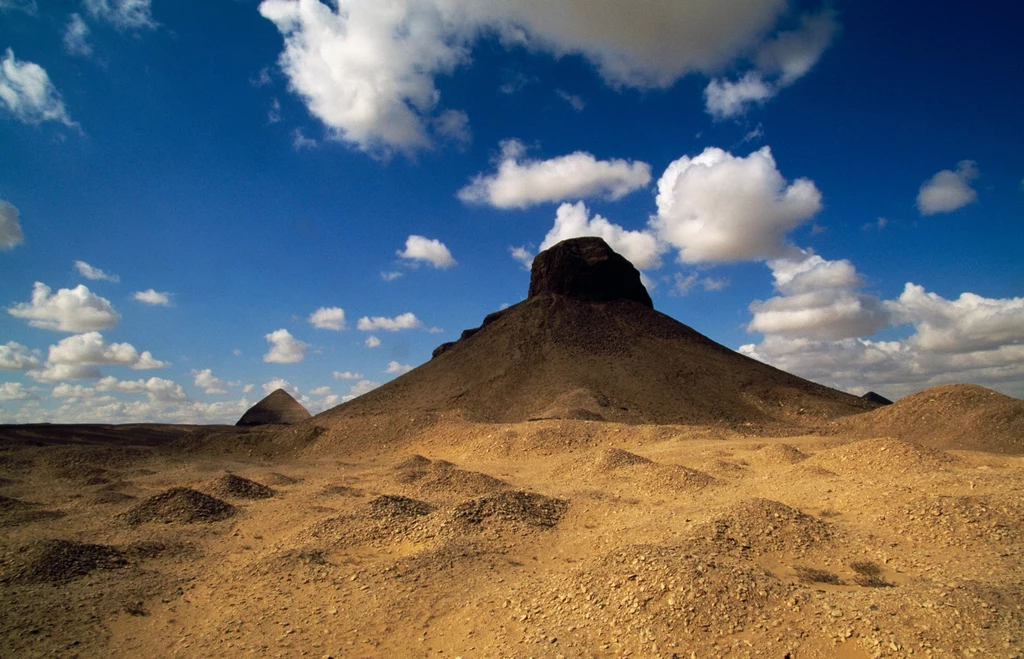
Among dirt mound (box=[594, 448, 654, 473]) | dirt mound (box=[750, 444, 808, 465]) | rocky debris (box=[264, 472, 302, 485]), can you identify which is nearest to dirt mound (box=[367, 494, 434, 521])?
dirt mound (box=[594, 448, 654, 473])

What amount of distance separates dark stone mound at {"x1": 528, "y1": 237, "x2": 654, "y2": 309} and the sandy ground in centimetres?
4056

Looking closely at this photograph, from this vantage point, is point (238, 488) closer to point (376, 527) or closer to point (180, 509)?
point (180, 509)

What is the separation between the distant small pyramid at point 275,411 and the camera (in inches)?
2741

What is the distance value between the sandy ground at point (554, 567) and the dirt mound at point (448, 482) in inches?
3.7

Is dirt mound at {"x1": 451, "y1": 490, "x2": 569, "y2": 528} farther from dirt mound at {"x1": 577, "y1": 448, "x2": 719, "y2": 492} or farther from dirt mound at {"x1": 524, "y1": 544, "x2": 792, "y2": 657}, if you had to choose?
dirt mound at {"x1": 577, "y1": 448, "x2": 719, "y2": 492}

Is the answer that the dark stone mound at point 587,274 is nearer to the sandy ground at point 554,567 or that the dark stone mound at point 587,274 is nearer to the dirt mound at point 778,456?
the dirt mound at point 778,456

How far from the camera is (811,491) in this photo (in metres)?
13.3

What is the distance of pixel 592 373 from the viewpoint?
4028cm

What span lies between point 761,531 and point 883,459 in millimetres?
7560

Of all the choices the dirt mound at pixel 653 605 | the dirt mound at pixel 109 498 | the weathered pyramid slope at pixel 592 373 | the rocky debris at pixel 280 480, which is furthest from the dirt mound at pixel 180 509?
the weathered pyramid slope at pixel 592 373

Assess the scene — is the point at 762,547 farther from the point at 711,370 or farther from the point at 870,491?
the point at 711,370

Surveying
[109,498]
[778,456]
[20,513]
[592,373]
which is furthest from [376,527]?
[592,373]

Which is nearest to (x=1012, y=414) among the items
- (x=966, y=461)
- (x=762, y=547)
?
(x=966, y=461)

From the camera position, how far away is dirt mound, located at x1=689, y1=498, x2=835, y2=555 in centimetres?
919
